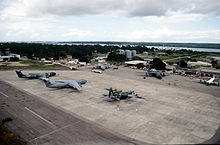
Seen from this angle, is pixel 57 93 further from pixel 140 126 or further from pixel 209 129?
pixel 209 129

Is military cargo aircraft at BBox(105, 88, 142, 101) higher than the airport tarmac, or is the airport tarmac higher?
military cargo aircraft at BBox(105, 88, 142, 101)

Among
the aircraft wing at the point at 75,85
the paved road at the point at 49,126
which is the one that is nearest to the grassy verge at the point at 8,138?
the paved road at the point at 49,126

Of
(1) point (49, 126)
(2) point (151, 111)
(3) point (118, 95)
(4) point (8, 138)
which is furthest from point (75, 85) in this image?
(4) point (8, 138)

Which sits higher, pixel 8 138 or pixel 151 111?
pixel 8 138

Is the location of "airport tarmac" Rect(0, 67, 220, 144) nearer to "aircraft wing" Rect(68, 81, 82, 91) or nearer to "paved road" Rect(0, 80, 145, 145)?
"aircraft wing" Rect(68, 81, 82, 91)

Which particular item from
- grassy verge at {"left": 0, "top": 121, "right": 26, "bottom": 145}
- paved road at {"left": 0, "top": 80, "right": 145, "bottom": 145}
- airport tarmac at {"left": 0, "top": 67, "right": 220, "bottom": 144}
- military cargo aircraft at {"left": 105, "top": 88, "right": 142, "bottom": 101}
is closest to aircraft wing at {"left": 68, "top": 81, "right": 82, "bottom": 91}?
airport tarmac at {"left": 0, "top": 67, "right": 220, "bottom": 144}

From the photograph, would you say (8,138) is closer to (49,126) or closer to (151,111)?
(49,126)
